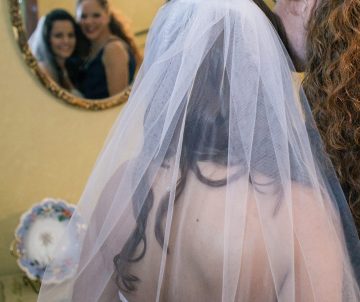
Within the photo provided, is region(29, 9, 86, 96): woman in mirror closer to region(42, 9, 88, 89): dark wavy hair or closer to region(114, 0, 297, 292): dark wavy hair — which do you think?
region(42, 9, 88, 89): dark wavy hair

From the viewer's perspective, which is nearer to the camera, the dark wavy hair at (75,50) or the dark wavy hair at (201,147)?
the dark wavy hair at (201,147)

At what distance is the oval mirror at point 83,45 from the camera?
1.51 m

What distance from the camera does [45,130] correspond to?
1.60 metres

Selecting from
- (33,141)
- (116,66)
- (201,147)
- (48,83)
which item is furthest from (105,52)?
(201,147)

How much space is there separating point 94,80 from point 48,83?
5.9 inches

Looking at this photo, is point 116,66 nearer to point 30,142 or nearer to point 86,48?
point 86,48

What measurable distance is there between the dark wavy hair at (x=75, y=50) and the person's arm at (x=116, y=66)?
90 mm

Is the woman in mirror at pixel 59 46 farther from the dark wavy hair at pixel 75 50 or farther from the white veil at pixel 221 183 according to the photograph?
the white veil at pixel 221 183

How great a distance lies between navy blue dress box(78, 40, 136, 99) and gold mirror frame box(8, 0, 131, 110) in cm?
2

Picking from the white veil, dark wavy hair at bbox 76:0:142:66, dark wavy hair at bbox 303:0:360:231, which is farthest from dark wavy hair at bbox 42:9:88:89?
dark wavy hair at bbox 303:0:360:231

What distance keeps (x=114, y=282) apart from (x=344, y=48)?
52 centimetres

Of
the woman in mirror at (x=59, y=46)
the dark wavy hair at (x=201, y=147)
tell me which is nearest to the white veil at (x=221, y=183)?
the dark wavy hair at (x=201, y=147)

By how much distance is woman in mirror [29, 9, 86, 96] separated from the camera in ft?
5.00

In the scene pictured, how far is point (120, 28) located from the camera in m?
1.66
